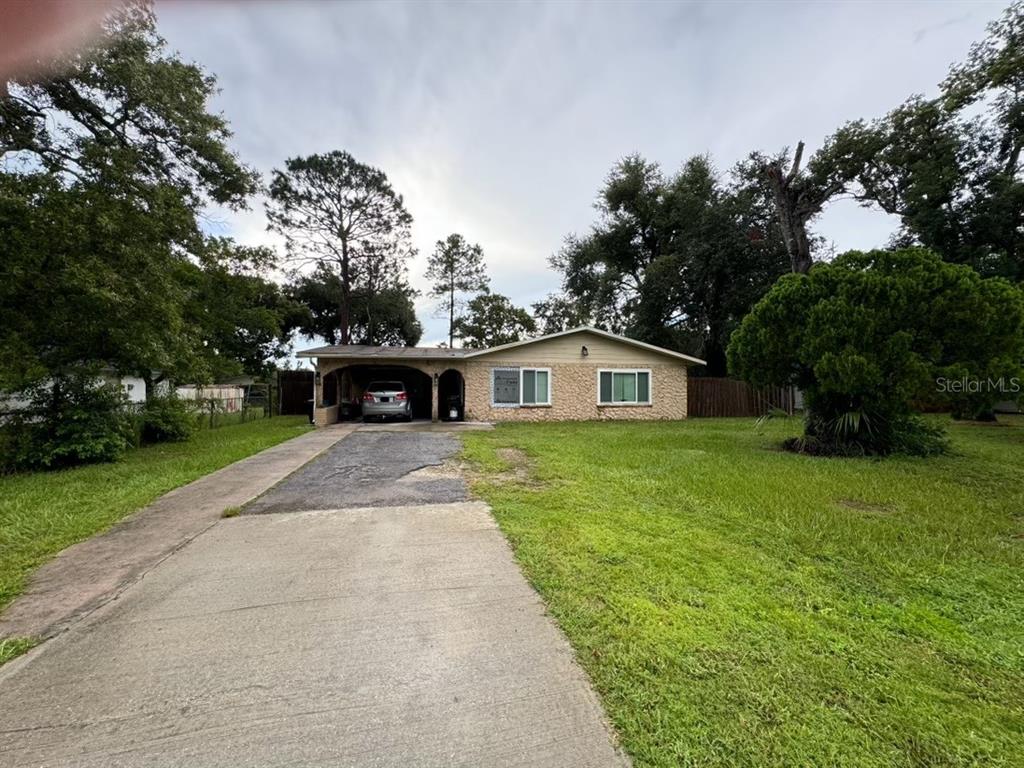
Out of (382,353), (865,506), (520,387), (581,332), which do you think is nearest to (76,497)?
(865,506)

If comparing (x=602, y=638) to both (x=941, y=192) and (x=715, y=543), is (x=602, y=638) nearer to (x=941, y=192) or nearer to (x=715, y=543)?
(x=715, y=543)

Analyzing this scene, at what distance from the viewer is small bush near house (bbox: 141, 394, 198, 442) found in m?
9.91

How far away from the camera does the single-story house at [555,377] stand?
14578mm

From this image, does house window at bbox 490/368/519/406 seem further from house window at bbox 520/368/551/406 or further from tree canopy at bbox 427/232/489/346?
tree canopy at bbox 427/232/489/346

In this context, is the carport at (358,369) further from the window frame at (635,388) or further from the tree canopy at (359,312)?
the tree canopy at (359,312)

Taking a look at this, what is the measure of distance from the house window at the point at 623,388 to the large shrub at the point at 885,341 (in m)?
6.67

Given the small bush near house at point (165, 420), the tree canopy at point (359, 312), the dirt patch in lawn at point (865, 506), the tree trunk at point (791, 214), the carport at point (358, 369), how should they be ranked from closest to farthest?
the dirt patch in lawn at point (865, 506) → the small bush near house at point (165, 420) → the tree trunk at point (791, 214) → the carport at point (358, 369) → the tree canopy at point (359, 312)

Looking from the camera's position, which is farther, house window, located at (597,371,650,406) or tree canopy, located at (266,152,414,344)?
tree canopy, located at (266,152,414,344)

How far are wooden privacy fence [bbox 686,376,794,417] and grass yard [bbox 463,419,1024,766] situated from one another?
11063 mm

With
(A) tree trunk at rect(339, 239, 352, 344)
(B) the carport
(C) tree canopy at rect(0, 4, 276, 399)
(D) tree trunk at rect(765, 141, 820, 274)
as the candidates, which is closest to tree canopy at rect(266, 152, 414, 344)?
(A) tree trunk at rect(339, 239, 352, 344)

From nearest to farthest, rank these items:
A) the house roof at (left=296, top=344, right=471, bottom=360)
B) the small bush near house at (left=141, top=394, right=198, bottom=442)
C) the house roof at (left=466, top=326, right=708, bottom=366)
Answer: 1. the small bush near house at (left=141, top=394, right=198, bottom=442)
2. the house roof at (left=296, top=344, right=471, bottom=360)
3. the house roof at (left=466, top=326, right=708, bottom=366)

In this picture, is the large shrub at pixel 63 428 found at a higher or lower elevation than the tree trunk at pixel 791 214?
lower

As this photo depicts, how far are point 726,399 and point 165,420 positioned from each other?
60.2 ft

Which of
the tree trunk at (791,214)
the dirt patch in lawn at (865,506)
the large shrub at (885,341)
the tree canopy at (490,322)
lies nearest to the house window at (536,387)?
the large shrub at (885,341)
